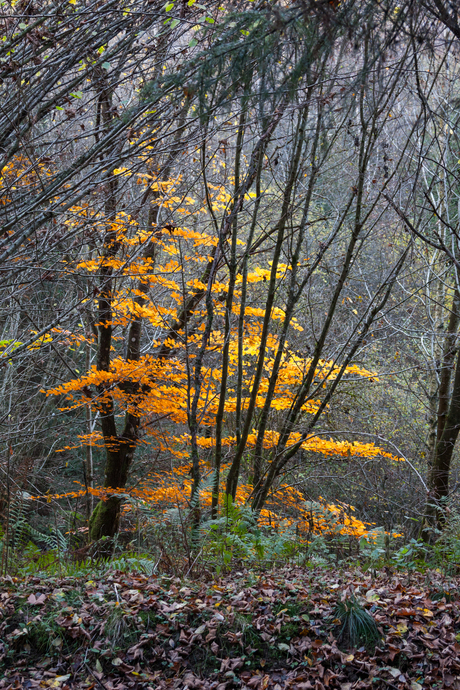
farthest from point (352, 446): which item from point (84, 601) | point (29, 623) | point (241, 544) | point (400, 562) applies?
point (29, 623)

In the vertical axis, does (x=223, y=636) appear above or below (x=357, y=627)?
below

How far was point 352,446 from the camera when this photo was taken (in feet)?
18.1

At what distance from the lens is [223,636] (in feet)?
9.73

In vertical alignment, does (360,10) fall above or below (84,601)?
above

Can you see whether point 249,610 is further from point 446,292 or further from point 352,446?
point 446,292

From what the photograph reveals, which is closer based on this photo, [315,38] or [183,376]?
[315,38]

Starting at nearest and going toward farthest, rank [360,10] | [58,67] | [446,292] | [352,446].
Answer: [360,10]
[58,67]
[352,446]
[446,292]

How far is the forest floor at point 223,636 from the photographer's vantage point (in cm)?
268

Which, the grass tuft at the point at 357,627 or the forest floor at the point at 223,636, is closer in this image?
the forest floor at the point at 223,636

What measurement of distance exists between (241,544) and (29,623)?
1.65 metres

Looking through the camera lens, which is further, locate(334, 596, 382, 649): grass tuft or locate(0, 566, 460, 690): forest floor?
locate(334, 596, 382, 649): grass tuft

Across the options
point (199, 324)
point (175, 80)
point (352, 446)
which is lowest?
point (352, 446)

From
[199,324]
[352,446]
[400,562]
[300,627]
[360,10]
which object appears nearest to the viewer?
[360,10]

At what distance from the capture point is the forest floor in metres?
2.68
